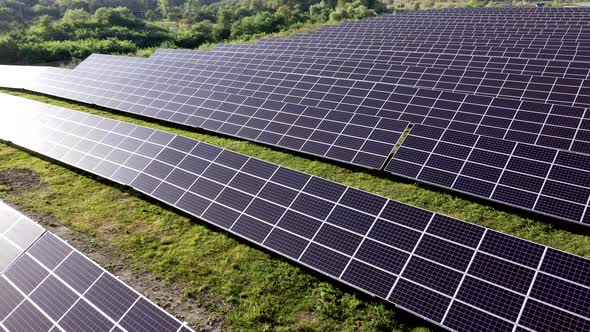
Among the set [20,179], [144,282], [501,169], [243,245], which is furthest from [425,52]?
[20,179]

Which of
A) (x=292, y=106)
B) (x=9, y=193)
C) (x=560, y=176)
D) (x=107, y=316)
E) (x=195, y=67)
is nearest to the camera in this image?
(x=107, y=316)

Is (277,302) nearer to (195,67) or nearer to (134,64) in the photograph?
(195,67)

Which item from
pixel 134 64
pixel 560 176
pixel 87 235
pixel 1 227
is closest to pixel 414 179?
pixel 560 176

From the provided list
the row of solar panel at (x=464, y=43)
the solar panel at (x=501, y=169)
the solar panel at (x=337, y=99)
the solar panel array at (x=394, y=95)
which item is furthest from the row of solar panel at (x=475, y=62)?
the solar panel at (x=501, y=169)

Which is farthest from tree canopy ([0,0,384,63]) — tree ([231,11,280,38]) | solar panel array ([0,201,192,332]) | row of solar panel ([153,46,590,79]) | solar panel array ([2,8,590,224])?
solar panel array ([0,201,192,332])

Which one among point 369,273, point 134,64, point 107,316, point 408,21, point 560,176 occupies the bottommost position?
point 408,21

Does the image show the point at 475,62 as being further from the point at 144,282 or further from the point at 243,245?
the point at 144,282
